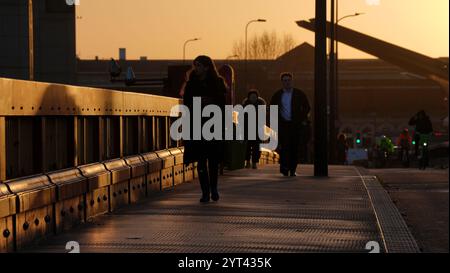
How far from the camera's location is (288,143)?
18.9m

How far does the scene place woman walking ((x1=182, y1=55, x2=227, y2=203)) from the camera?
12438 millimetres

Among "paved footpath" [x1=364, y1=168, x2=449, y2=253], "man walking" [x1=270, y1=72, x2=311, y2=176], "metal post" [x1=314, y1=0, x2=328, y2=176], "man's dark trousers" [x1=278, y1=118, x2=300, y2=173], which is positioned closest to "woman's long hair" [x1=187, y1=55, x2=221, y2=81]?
"paved footpath" [x1=364, y1=168, x2=449, y2=253]

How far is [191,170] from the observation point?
57.4ft

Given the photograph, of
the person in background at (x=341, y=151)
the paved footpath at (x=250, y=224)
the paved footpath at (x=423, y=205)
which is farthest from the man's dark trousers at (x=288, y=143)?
the person in background at (x=341, y=151)

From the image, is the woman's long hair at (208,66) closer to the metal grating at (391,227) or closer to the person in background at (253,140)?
the metal grating at (391,227)

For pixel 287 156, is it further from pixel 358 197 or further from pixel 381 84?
pixel 381 84

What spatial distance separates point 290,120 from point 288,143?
392 millimetres

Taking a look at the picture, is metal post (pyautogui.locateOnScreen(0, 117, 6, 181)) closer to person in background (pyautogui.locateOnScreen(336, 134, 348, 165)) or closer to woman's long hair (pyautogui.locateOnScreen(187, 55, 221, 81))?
woman's long hair (pyautogui.locateOnScreen(187, 55, 221, 81))

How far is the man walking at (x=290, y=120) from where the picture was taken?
18.8 metres

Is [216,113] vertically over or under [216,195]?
over

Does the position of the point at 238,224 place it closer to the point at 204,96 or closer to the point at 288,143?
the point at 204,96

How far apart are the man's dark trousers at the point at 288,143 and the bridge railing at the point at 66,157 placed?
14.8 ft
